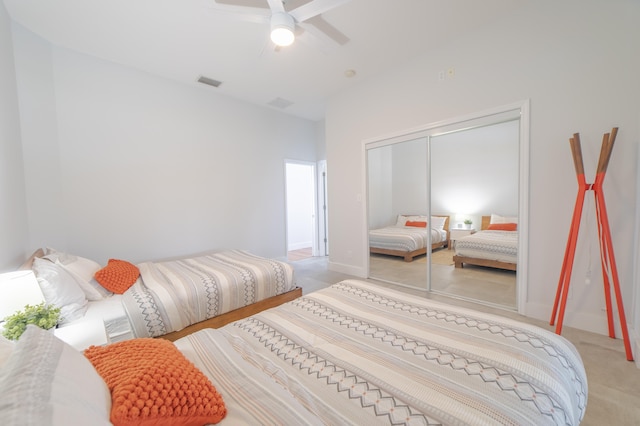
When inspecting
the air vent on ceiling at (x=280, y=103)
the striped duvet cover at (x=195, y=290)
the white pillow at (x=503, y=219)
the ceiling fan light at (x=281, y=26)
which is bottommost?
the striped duvet cover at (x=195, y=290)

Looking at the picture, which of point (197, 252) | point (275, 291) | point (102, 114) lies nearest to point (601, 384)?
point (275, 291)

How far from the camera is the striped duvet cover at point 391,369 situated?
2.58 feet

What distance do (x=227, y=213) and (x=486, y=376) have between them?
12.8 feet

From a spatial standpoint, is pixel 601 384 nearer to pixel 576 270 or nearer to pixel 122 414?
pixel 576 270

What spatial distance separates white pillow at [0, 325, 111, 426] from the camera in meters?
0.44

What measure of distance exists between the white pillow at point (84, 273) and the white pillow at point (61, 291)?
0.15 meters

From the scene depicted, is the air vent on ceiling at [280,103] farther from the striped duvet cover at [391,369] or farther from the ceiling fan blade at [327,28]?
the striped duvet cover at [391,369]

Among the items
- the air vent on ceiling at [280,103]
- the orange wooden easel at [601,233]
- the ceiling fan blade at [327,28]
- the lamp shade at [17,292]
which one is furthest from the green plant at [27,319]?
the air vent on ceiling at [280,103]

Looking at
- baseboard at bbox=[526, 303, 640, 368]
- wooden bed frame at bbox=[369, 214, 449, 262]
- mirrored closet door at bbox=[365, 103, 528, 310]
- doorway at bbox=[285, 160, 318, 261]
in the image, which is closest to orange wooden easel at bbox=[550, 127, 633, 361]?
baseboard at bbox=[526, 303, 640, 368]

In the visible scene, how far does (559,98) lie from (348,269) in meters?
3.20

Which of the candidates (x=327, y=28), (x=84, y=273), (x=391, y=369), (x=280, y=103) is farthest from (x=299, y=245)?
(x=391, y=369)

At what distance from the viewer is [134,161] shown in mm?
3268

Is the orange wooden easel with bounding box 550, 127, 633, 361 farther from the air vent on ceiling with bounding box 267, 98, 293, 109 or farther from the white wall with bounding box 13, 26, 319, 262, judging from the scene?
the white wall with bounding box 13, 26, 319, 262

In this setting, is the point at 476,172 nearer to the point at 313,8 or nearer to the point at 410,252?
the point at 410,252
